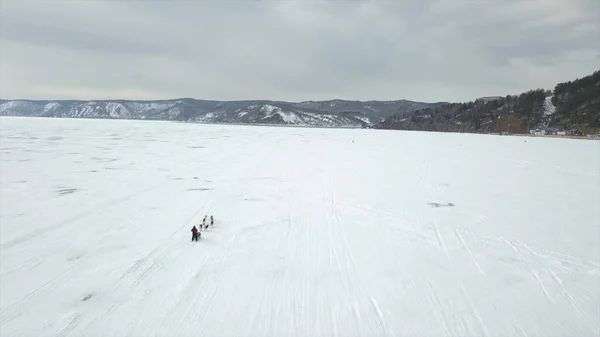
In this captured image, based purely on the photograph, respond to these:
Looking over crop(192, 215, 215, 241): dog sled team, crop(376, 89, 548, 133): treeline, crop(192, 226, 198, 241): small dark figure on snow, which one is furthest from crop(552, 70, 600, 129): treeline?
crop(192, 226, 198, 241): small dark figure on snow

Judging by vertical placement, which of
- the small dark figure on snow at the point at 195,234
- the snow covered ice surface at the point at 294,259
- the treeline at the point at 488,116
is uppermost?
the treeline at the point at 488,116

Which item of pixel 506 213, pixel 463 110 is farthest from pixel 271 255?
pixel 463 110

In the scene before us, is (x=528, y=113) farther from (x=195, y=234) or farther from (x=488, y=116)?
(x=195, y=234)

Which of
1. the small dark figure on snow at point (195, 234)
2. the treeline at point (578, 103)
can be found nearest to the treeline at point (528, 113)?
the treeline at point (578, 103)

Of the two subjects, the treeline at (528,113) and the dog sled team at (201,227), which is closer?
the dog sled team at (201,227)

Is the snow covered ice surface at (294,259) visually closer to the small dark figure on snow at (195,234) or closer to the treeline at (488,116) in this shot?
the small dark figure on snow at (195,234)

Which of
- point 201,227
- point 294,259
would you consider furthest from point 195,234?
point 294,259
